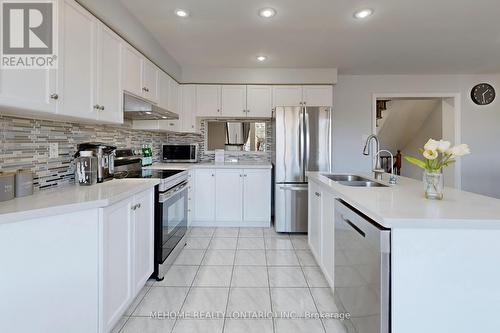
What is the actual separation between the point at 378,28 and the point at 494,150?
3483mm

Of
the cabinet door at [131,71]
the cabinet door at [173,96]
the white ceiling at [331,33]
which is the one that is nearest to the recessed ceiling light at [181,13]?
the white ceiling at [331,33]

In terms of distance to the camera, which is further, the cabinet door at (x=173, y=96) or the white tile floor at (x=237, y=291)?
the cabinet door at (x=173, y=96)

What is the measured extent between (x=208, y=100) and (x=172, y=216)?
2.20 m

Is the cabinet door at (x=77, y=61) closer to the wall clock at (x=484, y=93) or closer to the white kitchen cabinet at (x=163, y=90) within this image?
the white kitchen cabinet at (x=163, y=90)

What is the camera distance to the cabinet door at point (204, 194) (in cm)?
381

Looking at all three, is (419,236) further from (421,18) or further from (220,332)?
(421,18)

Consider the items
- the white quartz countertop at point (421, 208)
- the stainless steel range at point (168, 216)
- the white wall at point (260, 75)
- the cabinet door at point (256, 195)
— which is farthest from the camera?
the white wall at point (260, 75)

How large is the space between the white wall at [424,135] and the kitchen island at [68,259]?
244 inches

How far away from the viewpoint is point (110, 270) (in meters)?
1.55

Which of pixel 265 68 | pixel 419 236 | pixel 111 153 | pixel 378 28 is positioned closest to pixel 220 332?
pixel 419 236

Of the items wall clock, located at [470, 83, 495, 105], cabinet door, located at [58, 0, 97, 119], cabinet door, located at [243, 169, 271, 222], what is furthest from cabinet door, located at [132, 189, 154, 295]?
wall clock, located at [470, 83, 495, 105]

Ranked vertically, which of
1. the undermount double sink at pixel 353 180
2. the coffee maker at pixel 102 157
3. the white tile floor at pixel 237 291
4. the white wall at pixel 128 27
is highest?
the white wall at pixel 128 27

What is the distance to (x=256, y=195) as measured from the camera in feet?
12.5

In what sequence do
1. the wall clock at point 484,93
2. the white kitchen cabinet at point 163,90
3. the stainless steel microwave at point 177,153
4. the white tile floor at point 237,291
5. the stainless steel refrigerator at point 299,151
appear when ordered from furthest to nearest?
the wall clock at point 484,93 → the stainless steel microwave at point 177,153 → the stainless steel refrigerator at point 299,151 → the white kitchen cabinet at point 163,90 → the white tile floor at point 237,291
